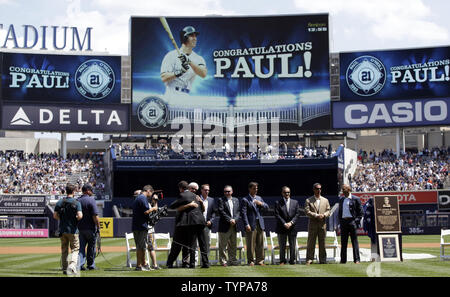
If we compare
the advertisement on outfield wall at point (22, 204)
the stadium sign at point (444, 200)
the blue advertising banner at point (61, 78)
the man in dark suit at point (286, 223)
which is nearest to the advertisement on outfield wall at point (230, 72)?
the blue advertising banner at point (61, 78)

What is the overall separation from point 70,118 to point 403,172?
23900 mm

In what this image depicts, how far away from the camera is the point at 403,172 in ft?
154

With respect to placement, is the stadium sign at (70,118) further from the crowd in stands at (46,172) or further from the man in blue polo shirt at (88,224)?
the man in blue polo shirt at (88,224)

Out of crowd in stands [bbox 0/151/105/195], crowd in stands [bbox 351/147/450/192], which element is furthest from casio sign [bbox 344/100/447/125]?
crowd in stands [bbox 0/151/105/195]

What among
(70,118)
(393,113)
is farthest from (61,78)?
(393,113)

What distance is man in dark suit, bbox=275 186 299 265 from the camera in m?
15.9

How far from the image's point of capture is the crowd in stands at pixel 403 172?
4531 centimetres

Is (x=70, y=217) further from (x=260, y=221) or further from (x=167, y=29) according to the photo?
(x=167, y=29)

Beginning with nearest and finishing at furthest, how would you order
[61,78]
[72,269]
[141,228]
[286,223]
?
[72,269] → [141,228] → [286,223] → [61,78]

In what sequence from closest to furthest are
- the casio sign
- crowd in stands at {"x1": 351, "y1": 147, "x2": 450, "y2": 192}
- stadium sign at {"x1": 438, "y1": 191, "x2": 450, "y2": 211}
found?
stadium sign at {"x1": 438, "y1": 191, "x2": 450, "y2": 211}
crowd in stands at {"x1": 351, "y1": 147, "x2": 450, "y2": 192}
the casio sign

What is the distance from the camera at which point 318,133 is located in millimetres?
49312

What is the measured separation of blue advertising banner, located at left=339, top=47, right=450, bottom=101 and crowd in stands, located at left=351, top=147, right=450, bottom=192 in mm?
4799

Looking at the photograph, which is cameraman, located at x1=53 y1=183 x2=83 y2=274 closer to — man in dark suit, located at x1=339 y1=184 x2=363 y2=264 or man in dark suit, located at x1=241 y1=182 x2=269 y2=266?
man in dark suit, located at x1=241 y1=182 x2=269 y2=266

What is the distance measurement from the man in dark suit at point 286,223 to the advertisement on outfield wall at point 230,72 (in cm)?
3138
